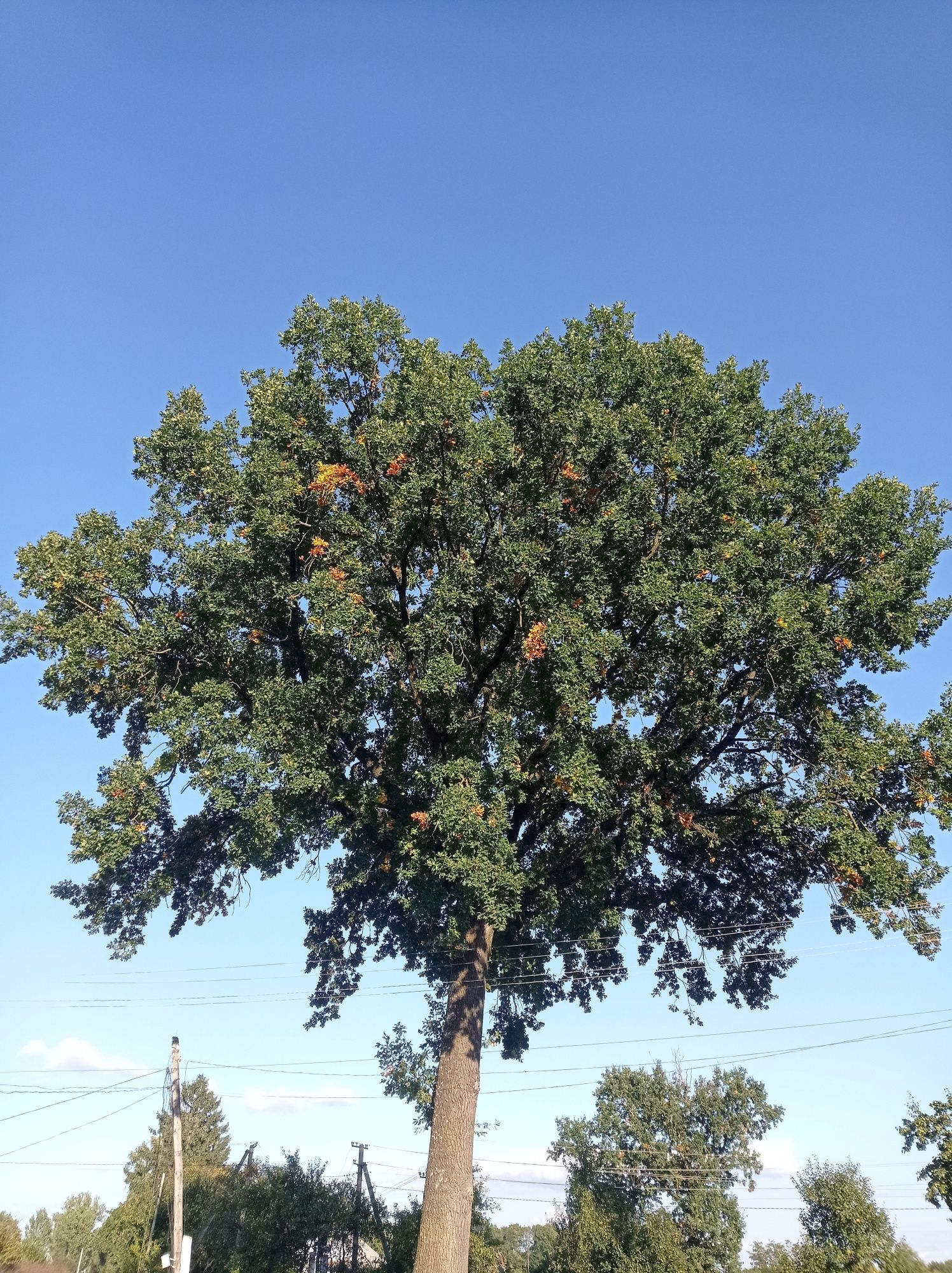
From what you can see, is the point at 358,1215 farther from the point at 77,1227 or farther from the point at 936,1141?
the point at 77,1227

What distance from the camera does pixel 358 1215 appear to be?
31078mm

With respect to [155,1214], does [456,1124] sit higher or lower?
higher

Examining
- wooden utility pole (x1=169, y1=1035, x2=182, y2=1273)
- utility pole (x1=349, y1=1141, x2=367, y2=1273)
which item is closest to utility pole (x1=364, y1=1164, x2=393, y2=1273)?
utility pole (x1=349, y1=1141, x2=367, y2=1273)

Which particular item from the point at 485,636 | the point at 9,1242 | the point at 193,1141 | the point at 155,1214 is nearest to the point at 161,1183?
the point at 155,1214

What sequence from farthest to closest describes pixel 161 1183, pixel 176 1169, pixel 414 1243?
1. pixel 161 1183
2. pixel 414 1243
3. pixel 176 1169

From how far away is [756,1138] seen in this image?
188ft

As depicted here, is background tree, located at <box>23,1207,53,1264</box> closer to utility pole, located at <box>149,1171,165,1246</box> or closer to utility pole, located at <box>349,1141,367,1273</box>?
utility pole, located at <box>149,1171,165,1246</box>

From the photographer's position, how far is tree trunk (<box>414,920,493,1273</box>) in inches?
559

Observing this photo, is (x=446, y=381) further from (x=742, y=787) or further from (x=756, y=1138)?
(x=756, y=1138)

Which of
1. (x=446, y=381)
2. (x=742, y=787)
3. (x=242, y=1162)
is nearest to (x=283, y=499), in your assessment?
(x=446, y=381)

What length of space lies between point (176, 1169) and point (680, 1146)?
158 feet

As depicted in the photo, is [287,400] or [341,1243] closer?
[287,400]

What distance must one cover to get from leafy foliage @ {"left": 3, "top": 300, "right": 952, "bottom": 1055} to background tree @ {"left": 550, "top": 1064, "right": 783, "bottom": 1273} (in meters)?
43.2

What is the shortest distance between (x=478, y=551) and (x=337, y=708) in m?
4.25
